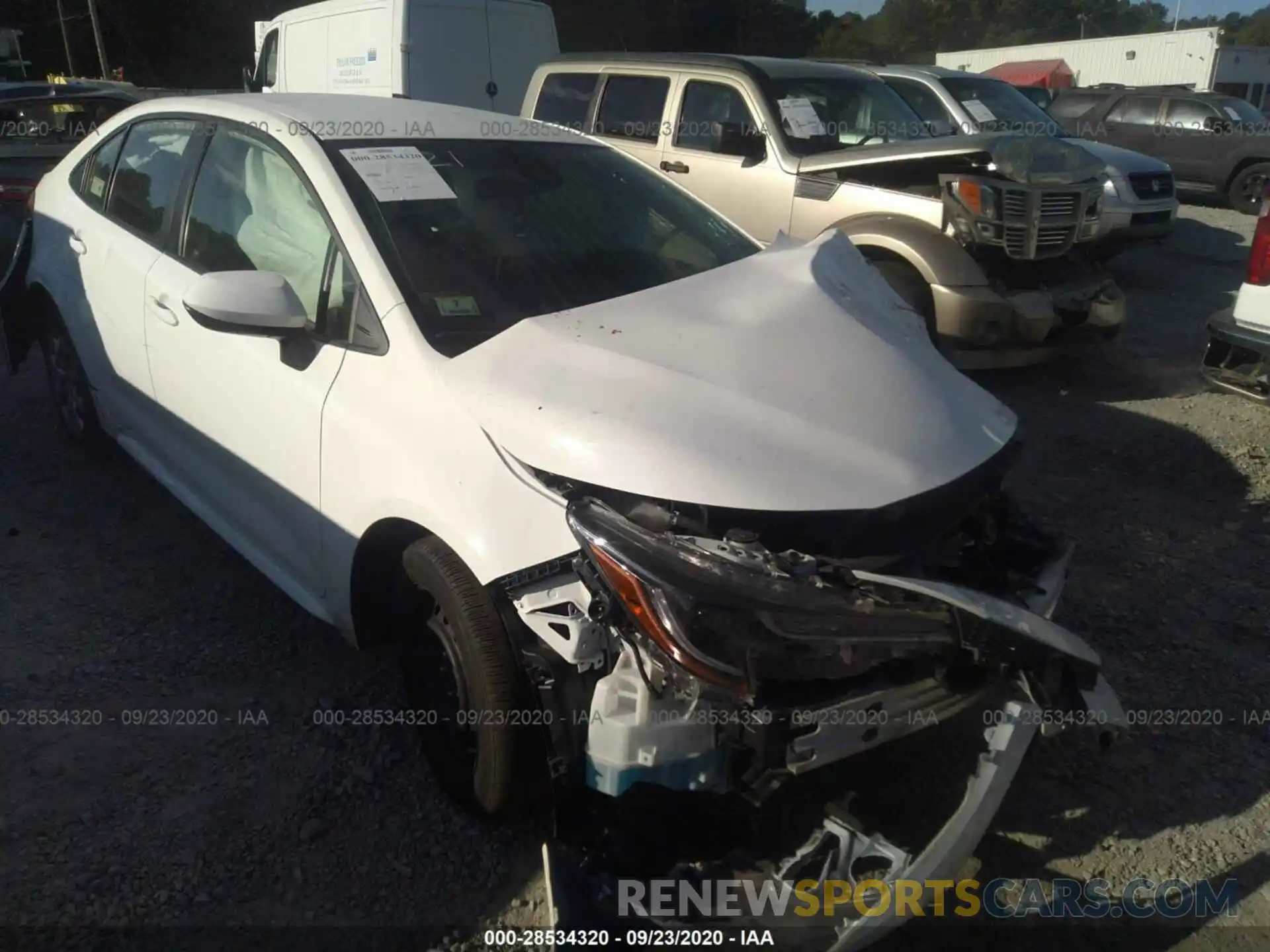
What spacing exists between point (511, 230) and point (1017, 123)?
800 centimetres

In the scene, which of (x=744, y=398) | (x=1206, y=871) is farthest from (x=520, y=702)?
(x=1206, y=871)

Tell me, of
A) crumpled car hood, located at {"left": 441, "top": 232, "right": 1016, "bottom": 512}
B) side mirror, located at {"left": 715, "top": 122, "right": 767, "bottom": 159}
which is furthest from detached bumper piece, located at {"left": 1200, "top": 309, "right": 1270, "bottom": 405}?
side mirror, located at {"left": 715, "top": 122, "right": 767, "bottom": 159}

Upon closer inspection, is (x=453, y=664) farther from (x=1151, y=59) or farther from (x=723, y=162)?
(x=1151, y=59)

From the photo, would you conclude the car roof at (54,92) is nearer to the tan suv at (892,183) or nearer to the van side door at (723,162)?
the tan suv at (892,183)

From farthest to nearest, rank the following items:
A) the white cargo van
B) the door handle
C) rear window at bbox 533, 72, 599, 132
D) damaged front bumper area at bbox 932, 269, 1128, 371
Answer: the white cargo van
rear window at bbox 533, 72, 599, 132
damaged front bumper area at bbox 932, 269, 1128, 371
the door handle

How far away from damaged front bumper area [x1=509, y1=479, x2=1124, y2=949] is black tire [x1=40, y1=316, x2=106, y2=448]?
3222mm

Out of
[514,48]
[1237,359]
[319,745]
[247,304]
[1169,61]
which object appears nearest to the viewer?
[247,304]

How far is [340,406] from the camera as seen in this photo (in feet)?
9.13

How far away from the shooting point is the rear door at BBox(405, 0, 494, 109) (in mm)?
10008

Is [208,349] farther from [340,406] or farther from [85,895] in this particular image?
[85,895]

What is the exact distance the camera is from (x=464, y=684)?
2.50 meters

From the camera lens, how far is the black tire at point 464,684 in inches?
95.0

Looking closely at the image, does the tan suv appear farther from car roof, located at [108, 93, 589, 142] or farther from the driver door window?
the driver door window

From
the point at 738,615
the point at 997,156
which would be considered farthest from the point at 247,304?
the point at 997,156
